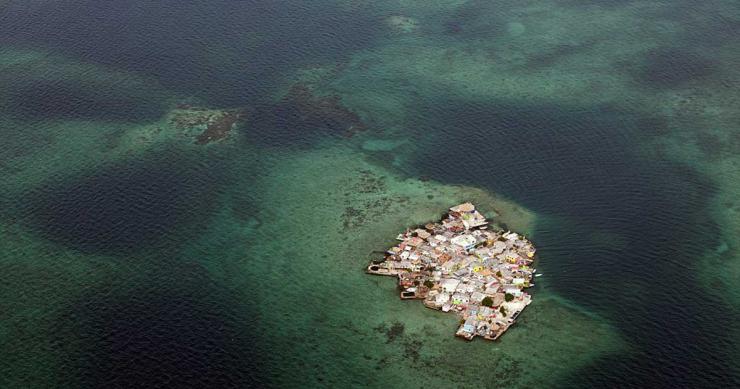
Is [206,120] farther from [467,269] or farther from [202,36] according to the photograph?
[467,269]

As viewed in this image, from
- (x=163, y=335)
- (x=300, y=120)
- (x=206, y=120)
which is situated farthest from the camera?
(x=206, y=120)

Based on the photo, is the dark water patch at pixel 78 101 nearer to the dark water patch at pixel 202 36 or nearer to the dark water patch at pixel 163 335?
the dark water patch at pixel 202 36

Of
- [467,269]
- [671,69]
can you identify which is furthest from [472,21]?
[467,269]

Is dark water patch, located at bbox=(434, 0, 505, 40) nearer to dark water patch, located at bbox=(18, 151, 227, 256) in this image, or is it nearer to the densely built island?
the densely built island

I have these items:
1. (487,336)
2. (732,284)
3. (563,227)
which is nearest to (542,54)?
(563,227)

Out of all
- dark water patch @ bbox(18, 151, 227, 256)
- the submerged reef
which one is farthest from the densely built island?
the submerged reef

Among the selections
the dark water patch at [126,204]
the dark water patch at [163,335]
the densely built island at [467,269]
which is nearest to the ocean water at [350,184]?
the dark water patch at [163,335]
